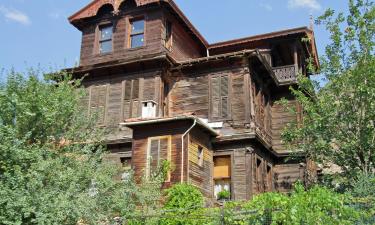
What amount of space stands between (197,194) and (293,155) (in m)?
6.14

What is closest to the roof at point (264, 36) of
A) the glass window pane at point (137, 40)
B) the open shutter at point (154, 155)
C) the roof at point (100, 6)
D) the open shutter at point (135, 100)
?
the roof at point (100, 6)

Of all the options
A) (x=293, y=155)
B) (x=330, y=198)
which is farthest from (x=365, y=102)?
(x=330, y=198)

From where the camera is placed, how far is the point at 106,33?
961 inches

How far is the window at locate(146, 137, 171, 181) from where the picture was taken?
18.8 m

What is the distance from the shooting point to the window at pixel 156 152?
18.8 meters

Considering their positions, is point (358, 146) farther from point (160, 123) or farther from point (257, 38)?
point (257, 38)

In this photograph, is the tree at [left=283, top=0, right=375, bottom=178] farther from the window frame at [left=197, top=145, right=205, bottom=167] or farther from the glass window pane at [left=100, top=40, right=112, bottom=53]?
the glass window pane at [left=100, top=40, right=112, bottom=53]

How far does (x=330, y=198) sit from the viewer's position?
8.93 metres

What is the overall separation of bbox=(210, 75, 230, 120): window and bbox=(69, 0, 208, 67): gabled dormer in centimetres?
236

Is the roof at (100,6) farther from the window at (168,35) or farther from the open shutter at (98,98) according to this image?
the open shutter at (98,98)

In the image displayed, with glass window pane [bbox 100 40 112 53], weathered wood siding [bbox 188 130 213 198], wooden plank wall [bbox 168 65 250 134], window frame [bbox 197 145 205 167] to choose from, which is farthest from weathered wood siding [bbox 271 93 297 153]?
glass window pane [bbox 100 40 112 53]

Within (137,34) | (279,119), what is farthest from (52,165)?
(279,119)

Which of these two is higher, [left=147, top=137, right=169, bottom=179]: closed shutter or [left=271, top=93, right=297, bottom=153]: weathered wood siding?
[left=271, top=93, right=297, bottom=153]: weathered wood siding

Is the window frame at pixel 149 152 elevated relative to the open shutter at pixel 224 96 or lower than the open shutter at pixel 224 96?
lower
